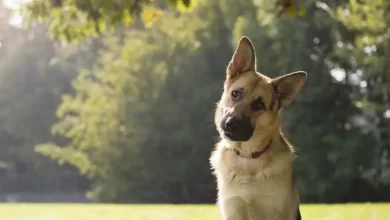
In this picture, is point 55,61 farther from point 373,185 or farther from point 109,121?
point 373,185

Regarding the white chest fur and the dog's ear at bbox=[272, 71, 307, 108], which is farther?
the dog's ear at bbox=[272, 71, 307, 108]

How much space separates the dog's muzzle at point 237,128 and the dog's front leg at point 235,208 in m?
0.55

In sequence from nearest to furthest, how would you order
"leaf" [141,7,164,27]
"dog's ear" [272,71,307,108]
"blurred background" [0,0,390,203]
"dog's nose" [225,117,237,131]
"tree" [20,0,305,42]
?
"dog's nose" [225,117,237,131], "dog's ear" [272,71,307,108], "tree" [20,0,305,42], "leaf" [141,7,164,27], "blurred background" [0,0,390,203]

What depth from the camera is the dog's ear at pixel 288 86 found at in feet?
17.7

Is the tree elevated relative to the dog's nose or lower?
elevated

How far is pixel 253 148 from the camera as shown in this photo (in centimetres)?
535

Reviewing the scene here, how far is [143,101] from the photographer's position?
102 feet

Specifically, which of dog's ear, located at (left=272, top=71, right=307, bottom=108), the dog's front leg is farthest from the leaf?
the dog's front leg

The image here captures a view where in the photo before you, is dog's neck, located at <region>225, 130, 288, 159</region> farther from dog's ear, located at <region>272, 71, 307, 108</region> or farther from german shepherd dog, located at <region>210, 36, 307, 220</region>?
dog's ear, located at <region>272, 71, 307, 108</region>

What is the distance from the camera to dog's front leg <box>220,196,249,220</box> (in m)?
5.27

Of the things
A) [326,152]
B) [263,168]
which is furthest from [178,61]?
[263,168]

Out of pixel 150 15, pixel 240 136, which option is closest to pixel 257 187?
pixel 240 136

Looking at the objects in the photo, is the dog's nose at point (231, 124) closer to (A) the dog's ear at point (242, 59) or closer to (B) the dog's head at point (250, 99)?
(B) the dog's head at point (250, 99)

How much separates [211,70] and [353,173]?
9.20 m
